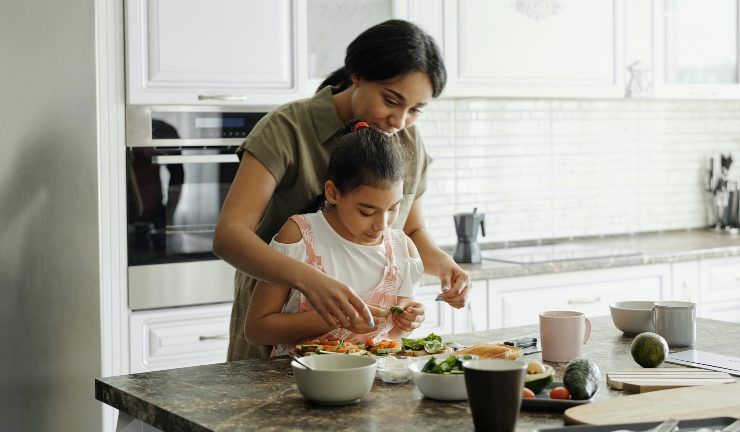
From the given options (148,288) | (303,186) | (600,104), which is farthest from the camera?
(600,104)

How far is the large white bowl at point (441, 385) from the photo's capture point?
1.59 m

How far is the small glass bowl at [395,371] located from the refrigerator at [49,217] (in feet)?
5.66

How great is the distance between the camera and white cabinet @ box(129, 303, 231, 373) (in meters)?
3.34

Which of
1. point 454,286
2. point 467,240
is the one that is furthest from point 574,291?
point 454,286

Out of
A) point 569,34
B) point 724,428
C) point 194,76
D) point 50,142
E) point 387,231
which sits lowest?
point 724,428

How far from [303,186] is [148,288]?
131cm

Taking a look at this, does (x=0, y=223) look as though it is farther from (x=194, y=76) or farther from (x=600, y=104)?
(x=600, y=104)

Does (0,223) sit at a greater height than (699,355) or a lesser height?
greater

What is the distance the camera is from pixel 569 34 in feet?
13.8

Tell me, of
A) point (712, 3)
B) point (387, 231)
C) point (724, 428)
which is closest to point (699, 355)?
point (724, 428)

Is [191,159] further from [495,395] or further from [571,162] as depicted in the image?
[495,395]

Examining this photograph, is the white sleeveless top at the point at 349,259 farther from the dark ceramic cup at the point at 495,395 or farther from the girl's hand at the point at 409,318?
the dark ceramic cup at the point at 495,395

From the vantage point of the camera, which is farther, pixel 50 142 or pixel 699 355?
pixel 50 142

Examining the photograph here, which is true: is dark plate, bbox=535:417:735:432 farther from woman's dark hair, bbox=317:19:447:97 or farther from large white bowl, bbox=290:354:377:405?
woman's dark hair, bbox=317:19:447:97
